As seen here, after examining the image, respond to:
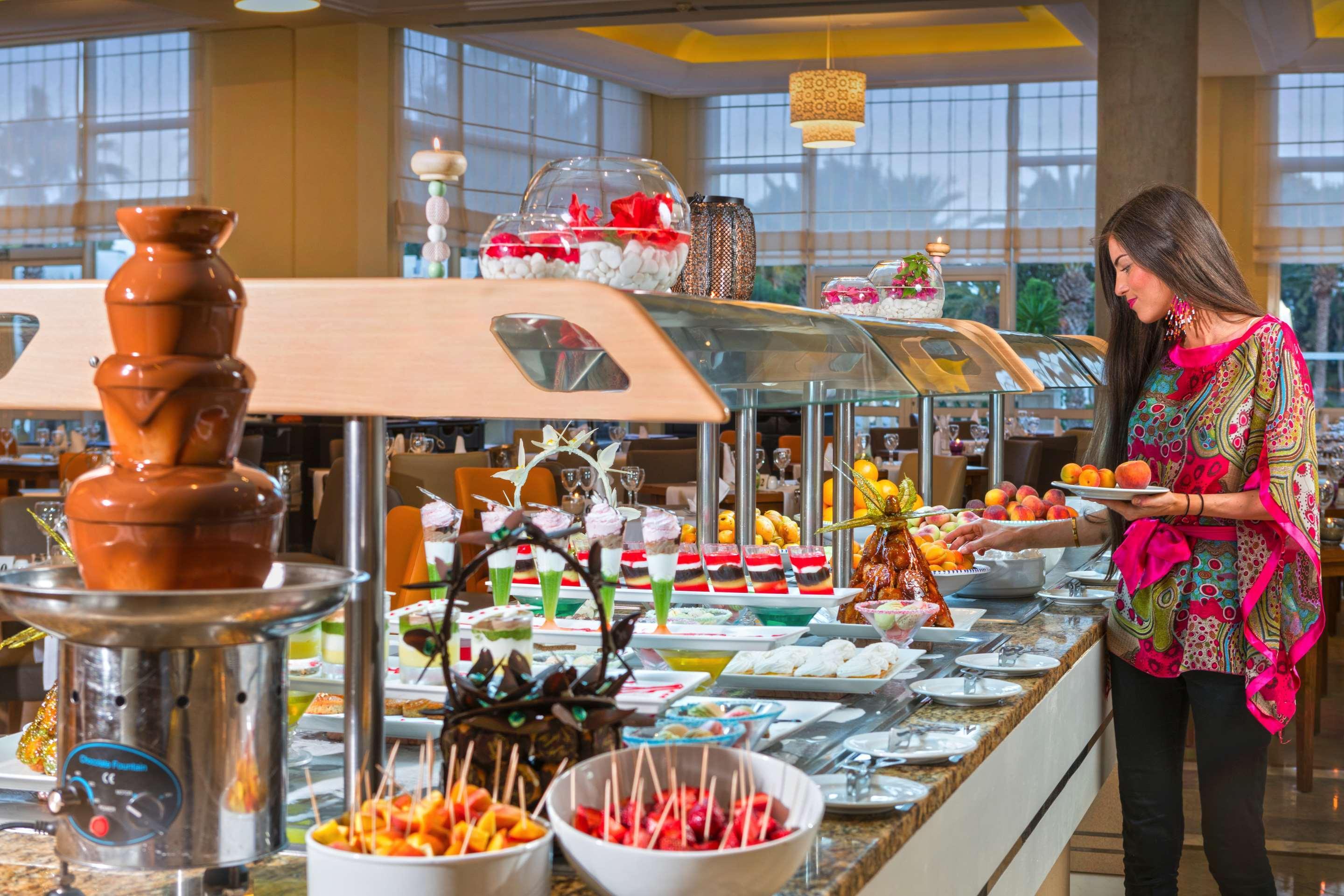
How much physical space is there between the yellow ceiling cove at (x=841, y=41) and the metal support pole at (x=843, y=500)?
9.14 m

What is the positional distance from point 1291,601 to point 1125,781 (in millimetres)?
465

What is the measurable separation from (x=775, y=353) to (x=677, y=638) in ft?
1.57

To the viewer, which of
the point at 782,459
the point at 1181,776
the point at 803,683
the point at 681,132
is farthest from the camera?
the point at 681,132

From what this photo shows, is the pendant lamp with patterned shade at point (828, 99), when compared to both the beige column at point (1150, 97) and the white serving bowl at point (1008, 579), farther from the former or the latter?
the white serving bowl at point (1008, 579)

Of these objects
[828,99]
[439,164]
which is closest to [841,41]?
[828,99]

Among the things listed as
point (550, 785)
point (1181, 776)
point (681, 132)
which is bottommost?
point (1181, 776)

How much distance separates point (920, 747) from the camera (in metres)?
1.68

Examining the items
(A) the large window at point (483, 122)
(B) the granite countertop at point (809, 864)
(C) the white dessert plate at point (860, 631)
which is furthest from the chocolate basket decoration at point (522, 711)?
(A) the large window at point (483, 122)

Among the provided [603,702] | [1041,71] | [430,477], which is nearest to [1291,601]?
[603,702]

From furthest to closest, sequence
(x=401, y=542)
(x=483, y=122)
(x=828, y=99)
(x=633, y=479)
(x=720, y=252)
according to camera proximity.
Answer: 1. (x=483, y=122)
2. (x=828, y=99)
3. (x=633, y=479)
4. (x=401, y=542)
5. (x=720, y=252)

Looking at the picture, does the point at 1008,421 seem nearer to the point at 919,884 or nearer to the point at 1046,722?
the point at 1046,722

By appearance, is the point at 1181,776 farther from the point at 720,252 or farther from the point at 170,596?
the point at 170,596

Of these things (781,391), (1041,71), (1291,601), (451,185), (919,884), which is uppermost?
(1041,71)

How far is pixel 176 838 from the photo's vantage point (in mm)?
1044
